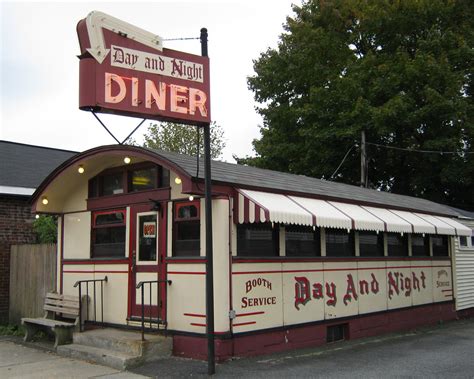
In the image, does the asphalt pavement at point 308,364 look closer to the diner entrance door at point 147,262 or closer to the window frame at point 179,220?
the diner entrance door at point 147,262

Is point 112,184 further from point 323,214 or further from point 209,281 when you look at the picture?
point 323,214

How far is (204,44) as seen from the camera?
8.12m

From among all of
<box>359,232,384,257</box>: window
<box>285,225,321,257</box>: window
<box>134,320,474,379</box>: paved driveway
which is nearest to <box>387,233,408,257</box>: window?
<box>359,232,384,257</box>: window

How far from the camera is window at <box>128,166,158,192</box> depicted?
380 inches

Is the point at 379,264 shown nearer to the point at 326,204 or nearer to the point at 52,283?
the point at 326,204

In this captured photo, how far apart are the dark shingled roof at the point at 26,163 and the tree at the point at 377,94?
38.2 feet

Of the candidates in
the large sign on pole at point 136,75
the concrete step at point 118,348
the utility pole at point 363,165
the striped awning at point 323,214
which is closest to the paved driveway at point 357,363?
the concrete step at point 118,348

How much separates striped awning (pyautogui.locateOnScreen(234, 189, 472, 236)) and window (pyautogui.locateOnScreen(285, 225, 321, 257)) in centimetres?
59

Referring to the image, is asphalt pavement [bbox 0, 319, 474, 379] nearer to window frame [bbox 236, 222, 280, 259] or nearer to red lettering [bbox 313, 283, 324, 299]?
red lettering [bbox 313, 283, 324, 299]

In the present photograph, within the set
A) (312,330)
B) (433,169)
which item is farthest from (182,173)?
(433,169)

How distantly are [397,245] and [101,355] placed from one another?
7.54 meters

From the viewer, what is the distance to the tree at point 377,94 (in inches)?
928

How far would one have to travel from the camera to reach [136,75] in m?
7.43

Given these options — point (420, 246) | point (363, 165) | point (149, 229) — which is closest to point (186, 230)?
point (149, 229)
